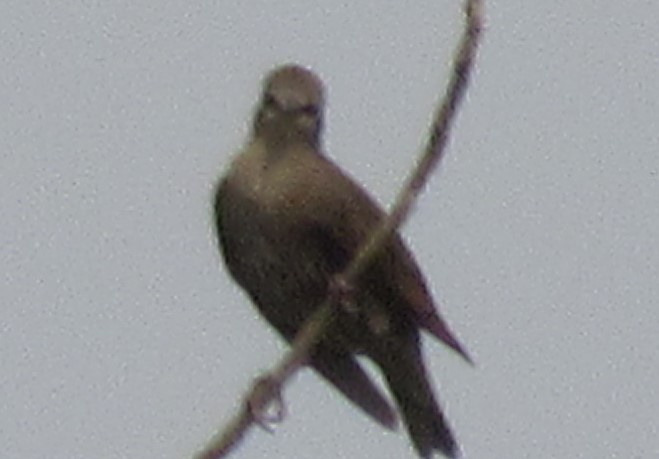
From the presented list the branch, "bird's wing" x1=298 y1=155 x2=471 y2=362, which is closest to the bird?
"bird's wing" x1=298 y1=155 x2=471 y2=362

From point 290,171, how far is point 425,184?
8.58 ft

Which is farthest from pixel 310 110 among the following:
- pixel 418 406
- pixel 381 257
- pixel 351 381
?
pixel 418 406

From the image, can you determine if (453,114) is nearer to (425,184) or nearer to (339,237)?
(425,184)

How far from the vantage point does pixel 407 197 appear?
5.34 meters

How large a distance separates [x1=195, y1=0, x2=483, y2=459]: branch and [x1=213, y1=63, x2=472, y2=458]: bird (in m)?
1.66

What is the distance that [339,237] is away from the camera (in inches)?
303

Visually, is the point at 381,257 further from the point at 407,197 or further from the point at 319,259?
the point at 407,197

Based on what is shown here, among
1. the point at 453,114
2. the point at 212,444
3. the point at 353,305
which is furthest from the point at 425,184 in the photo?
the point at 353,305

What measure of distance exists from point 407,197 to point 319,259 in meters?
2.41

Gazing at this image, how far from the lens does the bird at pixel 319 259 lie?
302 inches

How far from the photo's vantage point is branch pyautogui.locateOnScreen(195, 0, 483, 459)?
517 cm

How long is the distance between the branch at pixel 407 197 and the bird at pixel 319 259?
5.45 ft

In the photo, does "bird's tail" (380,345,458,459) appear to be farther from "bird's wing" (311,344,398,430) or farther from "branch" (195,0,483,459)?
"branch" (195,0,483,459)

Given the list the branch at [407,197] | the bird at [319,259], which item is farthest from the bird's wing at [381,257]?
the branch at [407,197]
